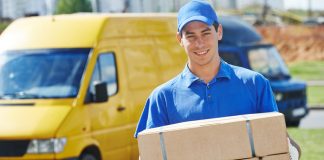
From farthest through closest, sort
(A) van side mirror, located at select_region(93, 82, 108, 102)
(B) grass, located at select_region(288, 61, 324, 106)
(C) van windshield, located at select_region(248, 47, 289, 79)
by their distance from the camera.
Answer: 1. (B) grass, located at select_region(288, 61, 324, 106)
2. (C) van windshield, located at select_region(248, 47, 289, 79)
3. (A) van side mirror, located at select_region(93, 82, 108, 102)

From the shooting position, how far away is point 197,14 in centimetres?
385

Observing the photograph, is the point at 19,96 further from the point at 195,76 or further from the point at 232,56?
the point at 232,56

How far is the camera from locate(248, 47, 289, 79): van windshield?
1536cm

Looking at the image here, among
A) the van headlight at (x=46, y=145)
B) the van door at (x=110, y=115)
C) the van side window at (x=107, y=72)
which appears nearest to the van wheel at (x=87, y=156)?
the van door at (x=110, y=115)

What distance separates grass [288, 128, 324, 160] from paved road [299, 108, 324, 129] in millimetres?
2441

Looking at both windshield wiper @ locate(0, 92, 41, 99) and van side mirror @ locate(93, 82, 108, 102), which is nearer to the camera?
van side mirror @ locate(93, 82, 108, 102)

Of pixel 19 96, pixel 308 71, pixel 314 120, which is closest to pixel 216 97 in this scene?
pixel 19 96

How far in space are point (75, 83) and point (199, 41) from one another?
5.75 metres

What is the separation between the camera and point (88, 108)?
934 centimetres

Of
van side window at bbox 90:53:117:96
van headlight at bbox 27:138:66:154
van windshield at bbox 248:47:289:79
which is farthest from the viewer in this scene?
van windshield at bbox 248:47:289:79

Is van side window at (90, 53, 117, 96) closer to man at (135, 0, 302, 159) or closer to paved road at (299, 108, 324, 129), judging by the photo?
man at (135, 0, 302, 159)

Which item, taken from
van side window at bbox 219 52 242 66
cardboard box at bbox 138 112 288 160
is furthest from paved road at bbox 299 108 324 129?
cardboard box at bbox 138 112 288 160

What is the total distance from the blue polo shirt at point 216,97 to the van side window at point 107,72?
18.7ft

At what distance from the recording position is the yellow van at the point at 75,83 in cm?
884
